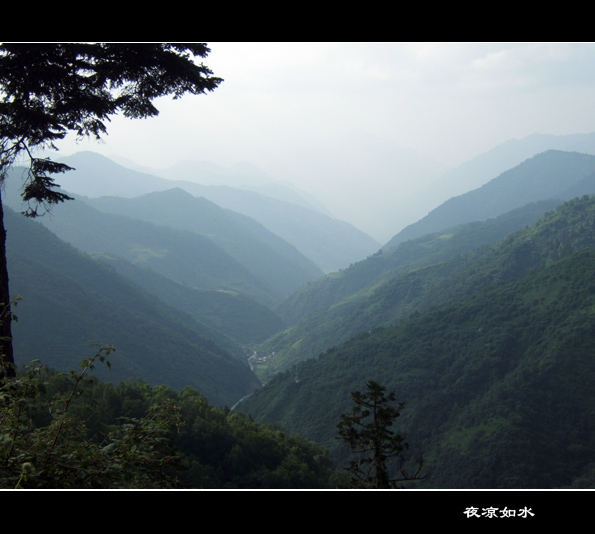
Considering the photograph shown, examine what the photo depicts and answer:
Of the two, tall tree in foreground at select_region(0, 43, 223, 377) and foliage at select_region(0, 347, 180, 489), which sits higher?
tall tree in foreground at select_region(0, 43, 223, 377)

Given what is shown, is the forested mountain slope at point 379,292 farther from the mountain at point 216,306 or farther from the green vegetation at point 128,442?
the green vegetation at point 128,442

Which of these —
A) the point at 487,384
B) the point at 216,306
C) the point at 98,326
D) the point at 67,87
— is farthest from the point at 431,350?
the point at 216,306

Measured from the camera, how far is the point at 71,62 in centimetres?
672

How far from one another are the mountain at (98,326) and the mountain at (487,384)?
701 inches

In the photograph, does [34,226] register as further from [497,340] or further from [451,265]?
[451,265]

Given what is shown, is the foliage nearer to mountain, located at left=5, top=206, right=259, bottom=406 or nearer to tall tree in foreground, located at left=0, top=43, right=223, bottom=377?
tall tree in foreground, located at left=0, top=43, right=223, bottom=377

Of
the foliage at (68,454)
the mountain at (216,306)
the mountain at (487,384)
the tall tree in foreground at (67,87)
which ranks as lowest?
the mountain at (487,384)

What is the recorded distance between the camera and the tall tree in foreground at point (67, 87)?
6508 mm

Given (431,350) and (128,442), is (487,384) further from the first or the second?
(128,442)

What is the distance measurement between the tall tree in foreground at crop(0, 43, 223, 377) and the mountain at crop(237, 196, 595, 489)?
56.0 m

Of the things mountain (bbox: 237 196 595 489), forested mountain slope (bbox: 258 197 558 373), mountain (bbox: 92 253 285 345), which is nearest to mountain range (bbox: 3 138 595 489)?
mountain (bbox: 237 196 595 489)

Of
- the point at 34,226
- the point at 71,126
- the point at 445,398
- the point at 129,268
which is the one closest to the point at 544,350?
the point at 445,398

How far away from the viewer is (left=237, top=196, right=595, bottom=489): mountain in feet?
182

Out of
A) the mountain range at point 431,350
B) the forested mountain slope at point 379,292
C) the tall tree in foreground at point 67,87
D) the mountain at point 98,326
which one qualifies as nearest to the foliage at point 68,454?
the tall tree in foreground at point 67,87
